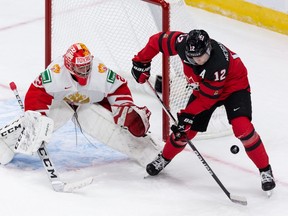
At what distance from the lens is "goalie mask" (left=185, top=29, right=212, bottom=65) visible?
490 cm

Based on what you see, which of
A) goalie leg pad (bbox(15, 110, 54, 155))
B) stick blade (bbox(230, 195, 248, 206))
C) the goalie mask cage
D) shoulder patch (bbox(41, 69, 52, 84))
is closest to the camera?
stick blade (bbox(230, 195, 248, 206))

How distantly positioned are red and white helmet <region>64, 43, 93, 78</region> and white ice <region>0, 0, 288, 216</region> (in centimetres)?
51

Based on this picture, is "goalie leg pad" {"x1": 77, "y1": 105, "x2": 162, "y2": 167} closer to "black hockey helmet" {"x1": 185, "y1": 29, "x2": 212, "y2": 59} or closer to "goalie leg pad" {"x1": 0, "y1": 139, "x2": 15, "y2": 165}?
"goalie leg pad" {"x1": 0, "y1": 139, "x2": 15, "y2": 165}

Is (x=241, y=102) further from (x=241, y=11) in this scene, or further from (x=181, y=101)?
(x=241, y=11)

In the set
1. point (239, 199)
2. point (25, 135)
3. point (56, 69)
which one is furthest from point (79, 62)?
point (239, 199)

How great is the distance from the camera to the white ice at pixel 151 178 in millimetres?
4977

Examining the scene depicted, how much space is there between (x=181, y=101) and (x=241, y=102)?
2.79 ft

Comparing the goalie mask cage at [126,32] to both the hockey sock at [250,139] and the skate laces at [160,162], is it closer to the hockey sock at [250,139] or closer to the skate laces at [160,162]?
the skate laces at [160,162]

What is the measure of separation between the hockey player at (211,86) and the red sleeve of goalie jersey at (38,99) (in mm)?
486

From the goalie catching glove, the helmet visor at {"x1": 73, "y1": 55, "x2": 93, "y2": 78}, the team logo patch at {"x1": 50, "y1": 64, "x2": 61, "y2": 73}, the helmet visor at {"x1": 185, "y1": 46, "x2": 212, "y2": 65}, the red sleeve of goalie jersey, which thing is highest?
the helmet visor at {"x1": 185, "y1": 46, "x2": 212, "y2": 65}

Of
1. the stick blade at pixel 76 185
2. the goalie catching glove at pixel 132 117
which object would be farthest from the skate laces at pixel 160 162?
the stick blade at pixel 76 185

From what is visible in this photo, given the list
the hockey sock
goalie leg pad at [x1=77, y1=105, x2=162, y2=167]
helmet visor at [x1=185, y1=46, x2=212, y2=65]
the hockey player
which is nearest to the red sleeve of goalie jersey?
goalie leg pad at [x1=77, y1=105, x2=162, y2=167]

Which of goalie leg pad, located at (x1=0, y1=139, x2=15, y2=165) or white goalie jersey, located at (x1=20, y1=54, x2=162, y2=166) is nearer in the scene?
white goalie jersey, located at (x1=20, y1=54, x2=162, y2=166)

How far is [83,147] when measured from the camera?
5707 millimetres
